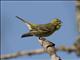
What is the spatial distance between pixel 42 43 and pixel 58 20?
113 millimetres

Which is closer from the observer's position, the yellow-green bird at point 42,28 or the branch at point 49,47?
the branch at point 49,47

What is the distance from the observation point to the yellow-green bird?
1.10m

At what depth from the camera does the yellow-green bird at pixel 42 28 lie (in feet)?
3.61

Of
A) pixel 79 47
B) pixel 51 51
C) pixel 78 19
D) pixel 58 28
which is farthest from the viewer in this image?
pixel 78 19

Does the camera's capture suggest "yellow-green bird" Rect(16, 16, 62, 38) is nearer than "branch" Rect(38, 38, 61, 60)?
No

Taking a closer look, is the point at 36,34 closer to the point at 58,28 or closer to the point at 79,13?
the point at 58,28

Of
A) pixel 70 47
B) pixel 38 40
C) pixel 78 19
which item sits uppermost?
pixel 38 40

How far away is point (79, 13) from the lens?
14.7ft

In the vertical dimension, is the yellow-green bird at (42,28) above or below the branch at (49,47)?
above

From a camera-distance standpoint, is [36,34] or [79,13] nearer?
[36,34]

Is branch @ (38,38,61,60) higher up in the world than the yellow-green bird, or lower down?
lower down

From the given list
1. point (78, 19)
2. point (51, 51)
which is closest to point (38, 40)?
point (51, 51)

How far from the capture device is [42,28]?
1173 millimetres

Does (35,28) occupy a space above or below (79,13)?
above
